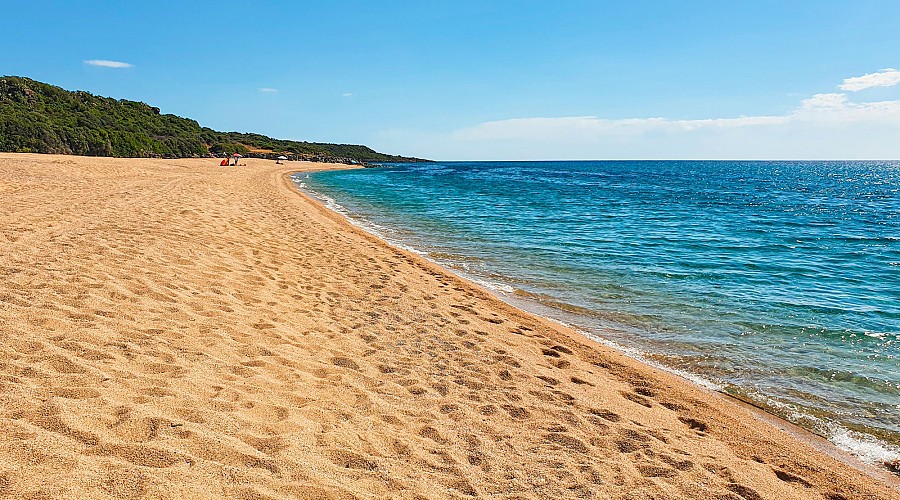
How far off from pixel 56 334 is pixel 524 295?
22.8 feet

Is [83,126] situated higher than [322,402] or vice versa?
[83,126]

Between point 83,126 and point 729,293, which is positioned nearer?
point 729,293

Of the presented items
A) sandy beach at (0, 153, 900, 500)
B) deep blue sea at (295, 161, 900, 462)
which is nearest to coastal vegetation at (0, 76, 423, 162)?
deep blue sea at (295, 161, 900, 462)

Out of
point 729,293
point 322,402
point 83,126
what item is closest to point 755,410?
point 322,402

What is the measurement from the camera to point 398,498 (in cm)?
309

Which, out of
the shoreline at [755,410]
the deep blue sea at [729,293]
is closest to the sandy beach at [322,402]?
the shoreline at [755,410]

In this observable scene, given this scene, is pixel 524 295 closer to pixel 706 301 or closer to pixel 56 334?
pixel 706 301

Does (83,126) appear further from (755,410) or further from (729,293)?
(755,410)

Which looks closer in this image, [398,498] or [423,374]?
[398,498]

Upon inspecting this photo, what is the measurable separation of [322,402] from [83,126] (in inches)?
2558

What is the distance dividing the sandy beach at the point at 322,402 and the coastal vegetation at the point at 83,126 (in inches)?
1955

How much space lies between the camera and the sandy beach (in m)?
3.15

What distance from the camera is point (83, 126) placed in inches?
2159

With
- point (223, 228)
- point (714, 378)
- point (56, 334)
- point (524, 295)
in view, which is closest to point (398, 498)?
point (56, 334)
